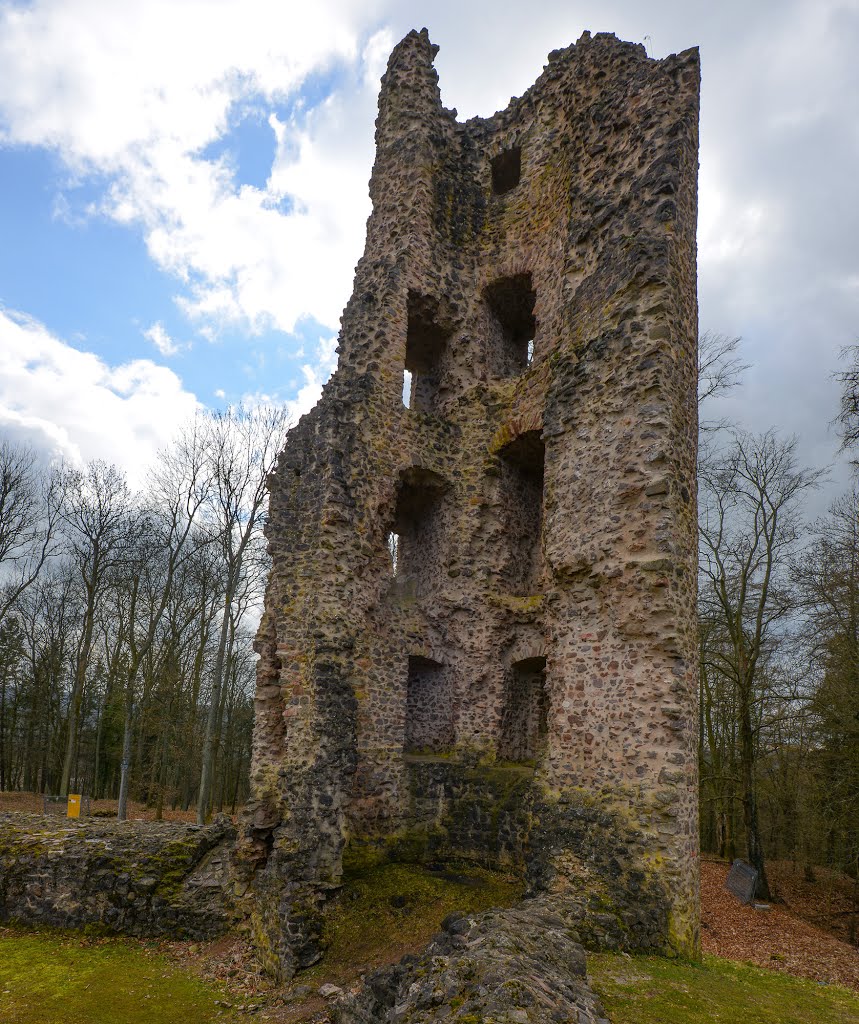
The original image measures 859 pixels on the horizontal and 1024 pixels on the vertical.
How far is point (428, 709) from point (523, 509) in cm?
407

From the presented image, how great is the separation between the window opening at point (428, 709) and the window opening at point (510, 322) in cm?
592

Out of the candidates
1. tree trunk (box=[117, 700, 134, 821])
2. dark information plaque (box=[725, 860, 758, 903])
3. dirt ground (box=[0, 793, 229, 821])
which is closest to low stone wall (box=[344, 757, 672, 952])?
dark information plaque (box=[725, 860, 758, 903])

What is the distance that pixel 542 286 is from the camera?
1204cm

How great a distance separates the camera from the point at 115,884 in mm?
9578

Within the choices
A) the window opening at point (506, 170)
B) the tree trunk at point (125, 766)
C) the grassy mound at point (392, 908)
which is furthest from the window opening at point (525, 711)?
the tree trunk at point (125, 766)

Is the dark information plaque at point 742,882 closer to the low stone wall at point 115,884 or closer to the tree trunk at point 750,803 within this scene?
the tree trunk at point 750,803

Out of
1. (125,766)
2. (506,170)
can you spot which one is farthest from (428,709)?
(506,170)

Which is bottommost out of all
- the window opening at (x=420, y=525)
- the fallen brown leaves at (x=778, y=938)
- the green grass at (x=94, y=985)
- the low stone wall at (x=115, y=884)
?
the fallen brown leaves at (x=778, y=938)

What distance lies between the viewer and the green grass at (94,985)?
700 centimetres

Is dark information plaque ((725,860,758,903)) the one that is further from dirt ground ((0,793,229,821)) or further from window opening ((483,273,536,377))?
dirt ground ((0,793,229,821))

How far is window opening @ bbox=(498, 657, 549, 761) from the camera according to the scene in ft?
36.5

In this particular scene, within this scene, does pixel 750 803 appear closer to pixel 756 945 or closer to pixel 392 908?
pixel 756 945

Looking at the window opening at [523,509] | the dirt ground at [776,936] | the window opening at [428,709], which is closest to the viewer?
the dirt ground at [776,936]

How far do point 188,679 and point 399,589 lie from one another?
1423 cm
